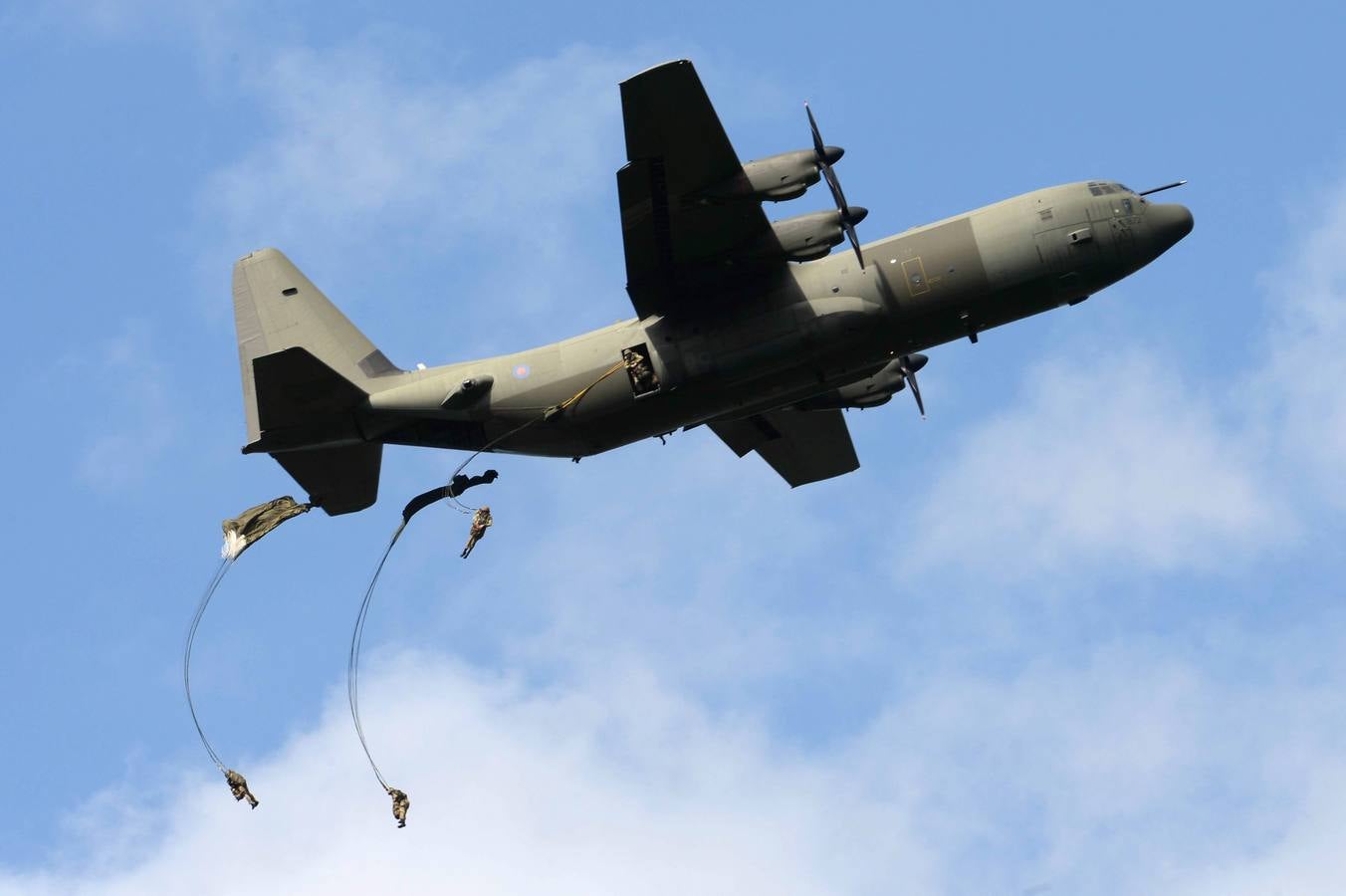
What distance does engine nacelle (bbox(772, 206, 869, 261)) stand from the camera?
32.9 m

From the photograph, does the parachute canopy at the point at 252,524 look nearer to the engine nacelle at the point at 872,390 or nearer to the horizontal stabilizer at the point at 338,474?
the horizontal stabilizer at the point at 338,474

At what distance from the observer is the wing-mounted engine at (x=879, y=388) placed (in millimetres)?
37844

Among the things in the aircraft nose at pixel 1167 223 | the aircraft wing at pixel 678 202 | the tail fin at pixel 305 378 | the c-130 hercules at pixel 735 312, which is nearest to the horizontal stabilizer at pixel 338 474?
the tail fin at pixel 305 378

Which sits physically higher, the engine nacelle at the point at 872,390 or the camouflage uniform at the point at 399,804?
the engine nacelle at the point at 872,390

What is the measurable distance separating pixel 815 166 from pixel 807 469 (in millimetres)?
10280

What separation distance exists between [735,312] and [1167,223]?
364 inches

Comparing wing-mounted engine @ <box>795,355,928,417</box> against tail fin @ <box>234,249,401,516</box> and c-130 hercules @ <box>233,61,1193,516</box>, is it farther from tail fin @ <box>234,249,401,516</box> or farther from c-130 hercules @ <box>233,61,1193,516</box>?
tail fin @ <box>234,249,401,516</box>

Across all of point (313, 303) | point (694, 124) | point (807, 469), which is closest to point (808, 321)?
point (694, 124)

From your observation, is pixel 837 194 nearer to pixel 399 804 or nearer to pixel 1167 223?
pixel 1167 223

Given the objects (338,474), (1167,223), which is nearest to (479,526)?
(338,474)

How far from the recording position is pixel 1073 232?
33625mm

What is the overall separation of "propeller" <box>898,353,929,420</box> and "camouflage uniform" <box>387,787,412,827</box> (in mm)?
14282

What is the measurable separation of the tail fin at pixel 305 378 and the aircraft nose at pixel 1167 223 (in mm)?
16253

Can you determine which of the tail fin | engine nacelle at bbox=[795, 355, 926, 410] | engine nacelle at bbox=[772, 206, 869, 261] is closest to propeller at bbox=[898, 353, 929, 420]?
engine nacelle at bbox=[795, 355, 926, 410]
